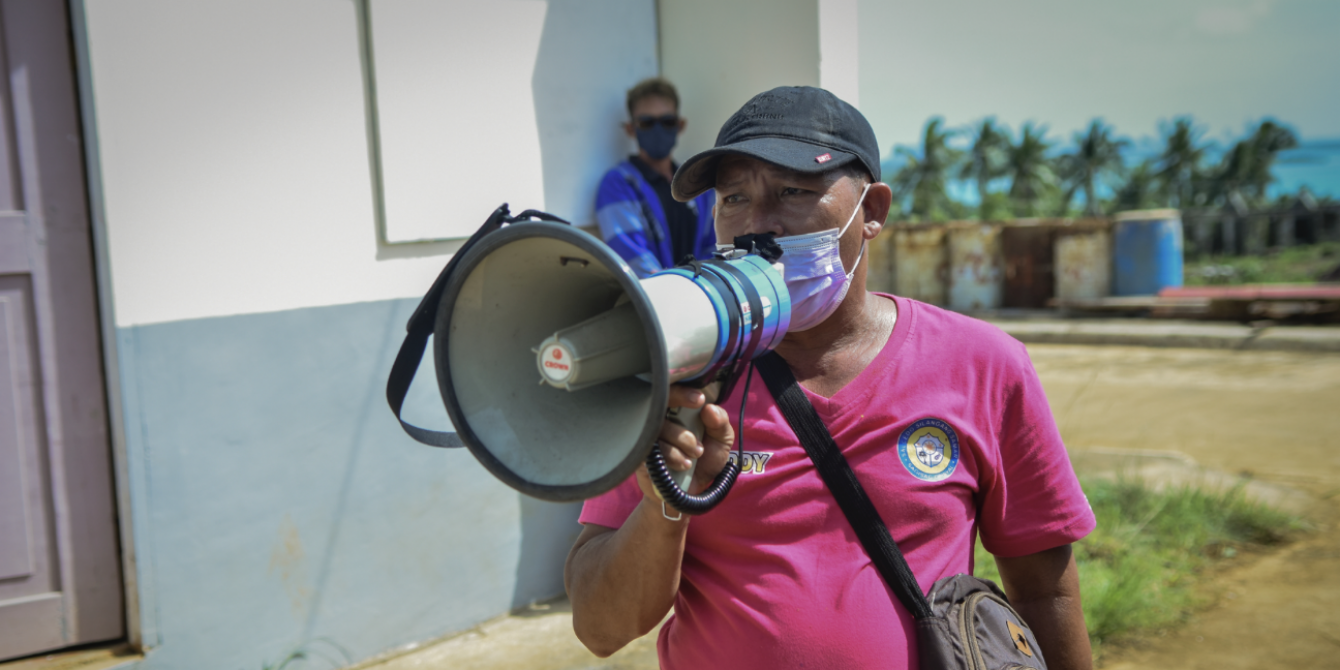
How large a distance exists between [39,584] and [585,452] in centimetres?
275

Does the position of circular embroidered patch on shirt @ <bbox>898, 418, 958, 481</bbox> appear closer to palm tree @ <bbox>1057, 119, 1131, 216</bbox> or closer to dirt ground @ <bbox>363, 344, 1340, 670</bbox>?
dirt ground @ <bbox>363, 344, 1340, 670</bbox>

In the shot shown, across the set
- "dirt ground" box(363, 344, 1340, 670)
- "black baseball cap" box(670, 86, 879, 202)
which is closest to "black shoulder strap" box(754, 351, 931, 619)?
"black baseball cap" box(670, 86, 879, 202)

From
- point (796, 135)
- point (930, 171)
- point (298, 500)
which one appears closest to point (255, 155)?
point (298, 500)

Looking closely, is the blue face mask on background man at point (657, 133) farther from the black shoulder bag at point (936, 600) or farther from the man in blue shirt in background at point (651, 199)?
the black shoulder bag at point (936, 600)

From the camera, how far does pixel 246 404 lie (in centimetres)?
312

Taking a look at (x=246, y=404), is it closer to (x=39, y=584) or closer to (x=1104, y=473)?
(x=39, y=584)

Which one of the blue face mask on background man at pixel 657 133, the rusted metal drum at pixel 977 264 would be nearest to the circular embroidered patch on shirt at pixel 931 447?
the blue face mask on background man at pixel 657 133

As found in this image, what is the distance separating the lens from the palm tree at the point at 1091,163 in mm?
45841

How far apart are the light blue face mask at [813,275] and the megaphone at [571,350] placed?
0.19 metres

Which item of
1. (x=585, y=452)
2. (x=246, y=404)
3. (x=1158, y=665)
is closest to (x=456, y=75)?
(x=246, y=404)

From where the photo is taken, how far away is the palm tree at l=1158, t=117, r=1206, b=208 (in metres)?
43.7

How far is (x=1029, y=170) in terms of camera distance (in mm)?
47000

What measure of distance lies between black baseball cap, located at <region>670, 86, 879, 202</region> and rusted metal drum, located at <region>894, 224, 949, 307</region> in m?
16.1

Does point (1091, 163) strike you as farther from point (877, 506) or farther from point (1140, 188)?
point (877, 506)
